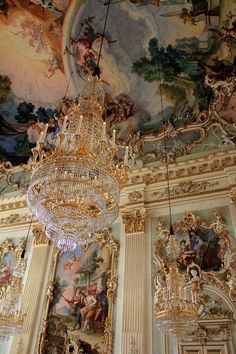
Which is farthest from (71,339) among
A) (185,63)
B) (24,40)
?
(24,40)

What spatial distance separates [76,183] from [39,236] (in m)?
4.99

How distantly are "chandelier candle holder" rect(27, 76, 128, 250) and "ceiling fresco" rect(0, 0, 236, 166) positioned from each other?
409cm

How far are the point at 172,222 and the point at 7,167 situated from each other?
270 inches

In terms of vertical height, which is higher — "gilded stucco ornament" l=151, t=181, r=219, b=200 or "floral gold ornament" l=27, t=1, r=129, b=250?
"gilded stucco ornament" l=151, t=181, r=219, b=200

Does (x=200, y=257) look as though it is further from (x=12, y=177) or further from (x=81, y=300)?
(x=12, y=177)

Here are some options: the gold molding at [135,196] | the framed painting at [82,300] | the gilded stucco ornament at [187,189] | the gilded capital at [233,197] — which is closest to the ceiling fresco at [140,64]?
the gilded stucco ornament at [187,189]

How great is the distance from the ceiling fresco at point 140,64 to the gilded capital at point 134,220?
192cm

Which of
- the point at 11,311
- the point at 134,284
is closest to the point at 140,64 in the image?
the point at 134,284

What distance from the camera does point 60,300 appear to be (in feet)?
28.6

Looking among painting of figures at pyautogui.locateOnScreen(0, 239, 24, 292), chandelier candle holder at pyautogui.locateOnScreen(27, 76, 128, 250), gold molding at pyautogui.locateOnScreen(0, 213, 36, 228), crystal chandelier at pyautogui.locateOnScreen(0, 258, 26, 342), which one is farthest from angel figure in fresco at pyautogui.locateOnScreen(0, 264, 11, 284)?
chandelier candle holder at pyautogui.locateOnScreen(27, 76, 128, 250)

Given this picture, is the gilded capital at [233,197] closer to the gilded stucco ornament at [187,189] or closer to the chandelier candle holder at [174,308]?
the gilded stucco ornament at [187,189]

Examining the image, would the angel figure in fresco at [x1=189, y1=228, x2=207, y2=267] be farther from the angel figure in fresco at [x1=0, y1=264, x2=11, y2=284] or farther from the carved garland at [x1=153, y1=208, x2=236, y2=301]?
the angel figure in fresco at [x1=0, y1=264, x2=11, y2=284]

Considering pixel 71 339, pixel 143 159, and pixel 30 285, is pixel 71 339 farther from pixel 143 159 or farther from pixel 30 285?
pixel 143 159

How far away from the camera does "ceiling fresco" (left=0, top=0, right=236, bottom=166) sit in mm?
9570
